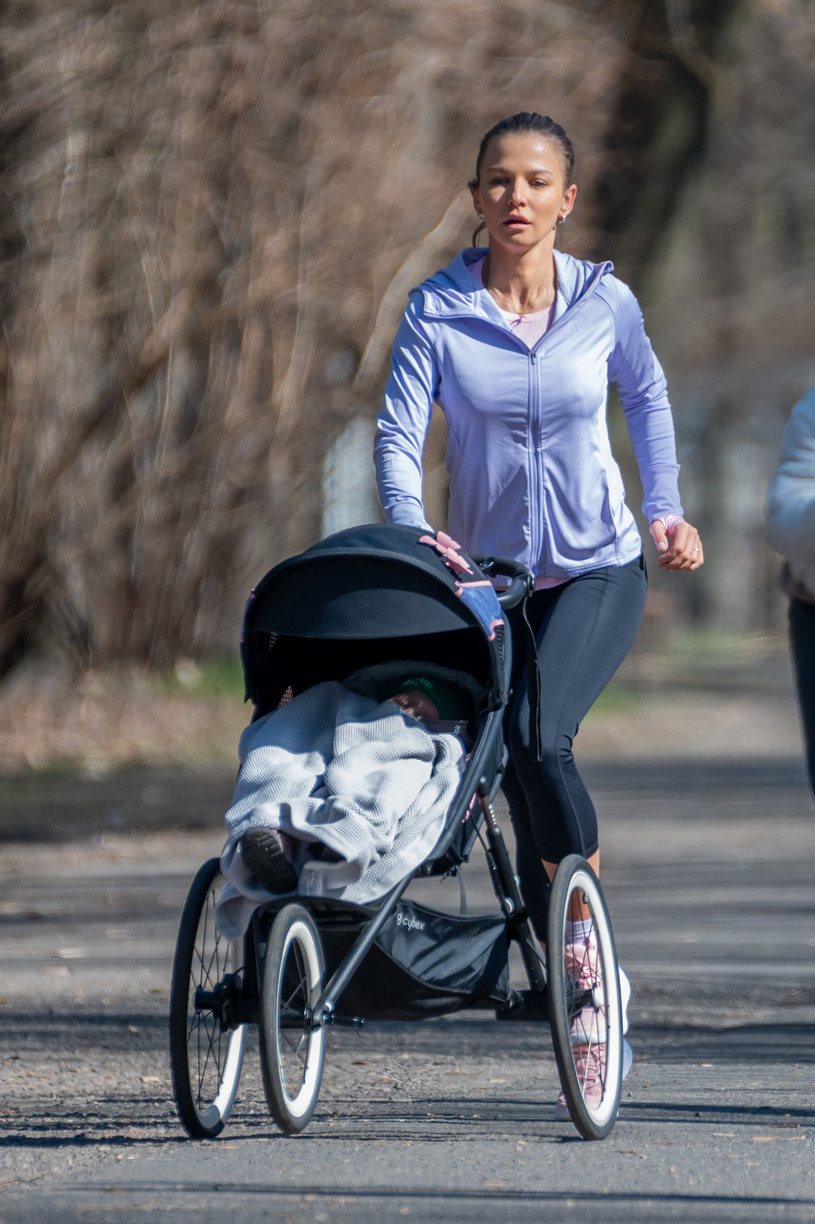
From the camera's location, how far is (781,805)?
10.4 metres

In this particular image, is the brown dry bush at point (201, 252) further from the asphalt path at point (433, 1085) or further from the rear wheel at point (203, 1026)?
the rear wheel at point (203, 1026)

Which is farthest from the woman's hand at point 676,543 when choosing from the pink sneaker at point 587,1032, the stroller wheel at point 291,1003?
the stroller wheel at point 291,1003

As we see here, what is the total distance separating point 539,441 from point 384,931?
121 centimetres

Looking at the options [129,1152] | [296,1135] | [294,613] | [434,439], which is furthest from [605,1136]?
[434,439]

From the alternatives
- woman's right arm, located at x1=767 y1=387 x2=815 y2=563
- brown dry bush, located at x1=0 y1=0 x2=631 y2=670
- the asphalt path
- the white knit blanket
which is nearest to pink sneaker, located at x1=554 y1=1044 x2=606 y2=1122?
the asphalt path

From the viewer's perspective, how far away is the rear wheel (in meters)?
3.92

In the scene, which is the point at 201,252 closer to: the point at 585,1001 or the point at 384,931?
the point at 585,1001

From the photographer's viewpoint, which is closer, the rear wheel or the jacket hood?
the rear wheel

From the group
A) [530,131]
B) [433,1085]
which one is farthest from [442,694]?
[530,131]

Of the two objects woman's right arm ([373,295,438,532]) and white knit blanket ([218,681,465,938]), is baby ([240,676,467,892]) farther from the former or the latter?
woman's right arm ([373,295,438,532])

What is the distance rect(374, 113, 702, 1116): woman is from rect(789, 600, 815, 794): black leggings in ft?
1.26

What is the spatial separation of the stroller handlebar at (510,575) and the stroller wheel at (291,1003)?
2.84 feet

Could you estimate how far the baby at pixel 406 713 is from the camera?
151 inches

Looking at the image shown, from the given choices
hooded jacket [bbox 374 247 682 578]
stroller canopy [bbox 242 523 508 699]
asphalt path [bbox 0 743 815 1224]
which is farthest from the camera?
hooded jacket [bbox 374 247 682 578]
